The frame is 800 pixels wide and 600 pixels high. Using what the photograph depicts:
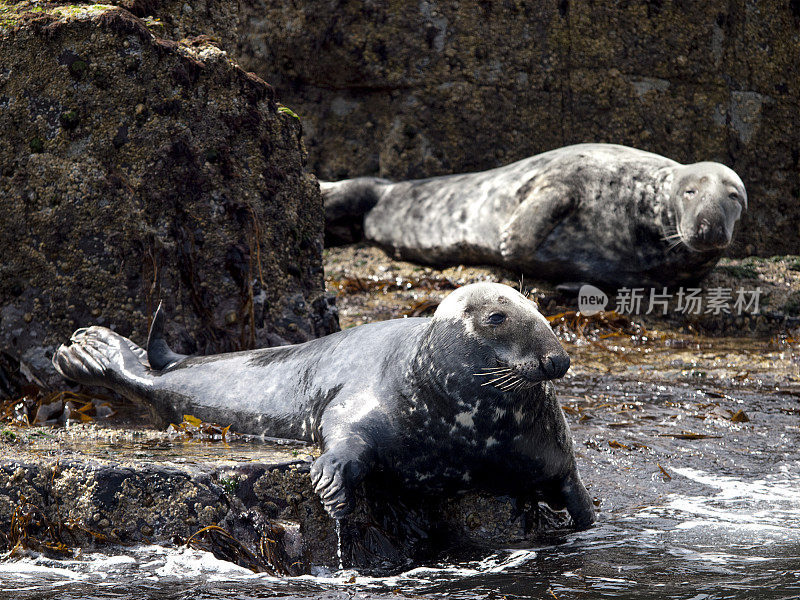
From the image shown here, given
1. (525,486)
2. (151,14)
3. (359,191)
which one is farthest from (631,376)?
(359,191)

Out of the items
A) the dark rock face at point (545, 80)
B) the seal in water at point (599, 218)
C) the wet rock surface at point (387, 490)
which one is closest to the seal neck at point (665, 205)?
the seal in water at point (599, 218)

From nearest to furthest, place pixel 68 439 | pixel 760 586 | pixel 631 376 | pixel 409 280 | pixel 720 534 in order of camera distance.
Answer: pixel 760 586 → pixel 720 534 → pixel 68 439 → pixel 631 376 → pixel 409 280

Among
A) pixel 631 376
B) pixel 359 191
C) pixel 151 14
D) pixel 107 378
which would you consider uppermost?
pixel 151 14

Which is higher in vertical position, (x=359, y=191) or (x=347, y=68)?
(x=347, y=68)

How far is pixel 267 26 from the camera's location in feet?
30.9

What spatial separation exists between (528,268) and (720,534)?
4.51 meters

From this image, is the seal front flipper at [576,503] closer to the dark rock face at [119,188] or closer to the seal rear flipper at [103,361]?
the seal rear flipper at [103,361]

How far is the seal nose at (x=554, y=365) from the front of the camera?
309 centimetres

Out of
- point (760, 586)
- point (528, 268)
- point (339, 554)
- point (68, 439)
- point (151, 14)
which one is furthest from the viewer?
point (528, 268)

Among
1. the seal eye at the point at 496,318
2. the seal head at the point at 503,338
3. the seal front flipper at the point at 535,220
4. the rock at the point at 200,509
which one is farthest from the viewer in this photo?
the seal front flipper at the point at 535,220

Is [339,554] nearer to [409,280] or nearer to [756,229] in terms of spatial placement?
[409,280]

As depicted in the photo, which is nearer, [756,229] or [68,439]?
[68,439]

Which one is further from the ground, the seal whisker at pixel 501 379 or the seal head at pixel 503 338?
the seal head at pixel 503 338

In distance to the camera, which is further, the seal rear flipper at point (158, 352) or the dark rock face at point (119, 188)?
the dark rock face at point (119, 188)
